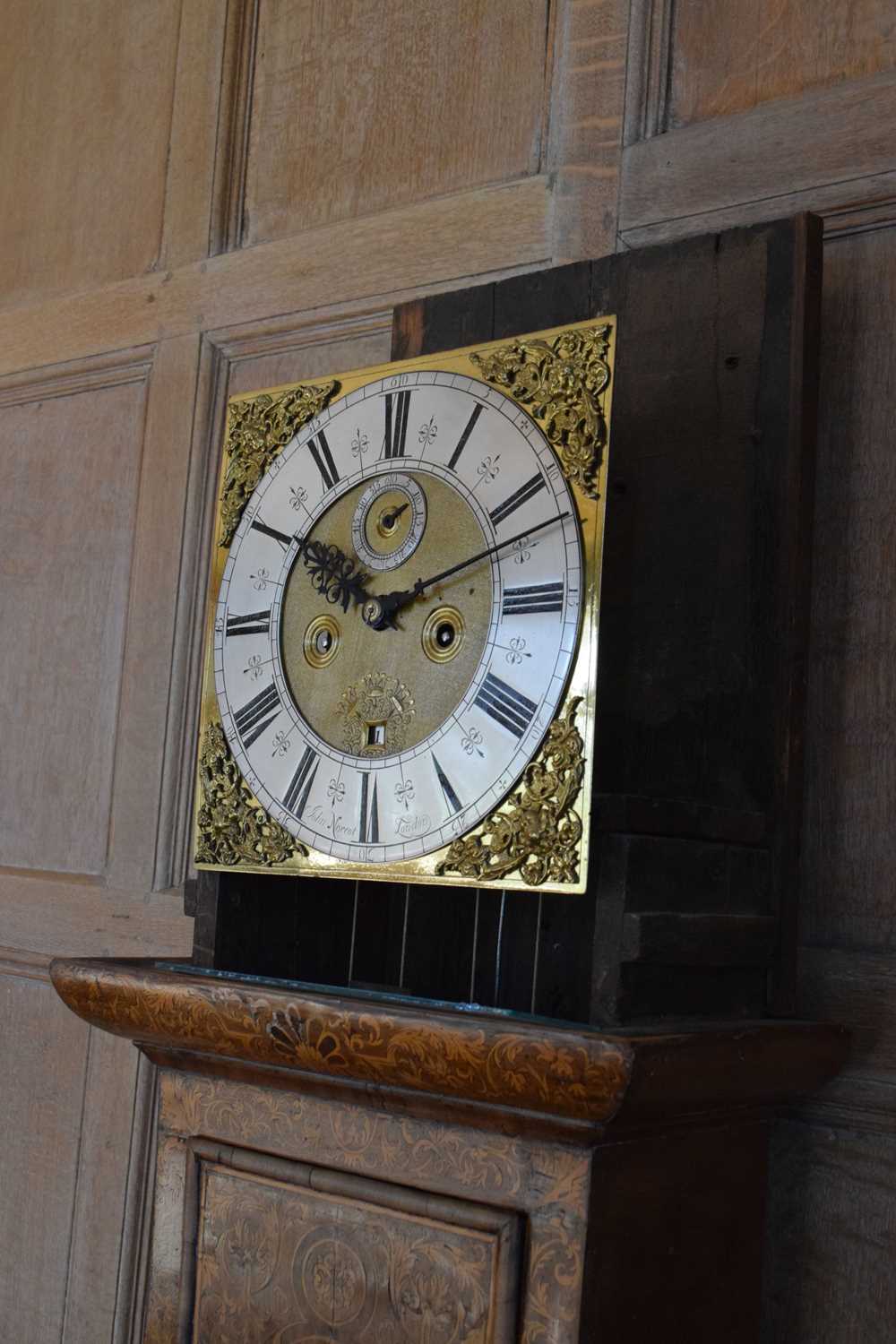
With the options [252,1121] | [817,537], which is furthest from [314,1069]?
[817,537]

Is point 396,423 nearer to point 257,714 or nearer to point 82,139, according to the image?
point 257,714

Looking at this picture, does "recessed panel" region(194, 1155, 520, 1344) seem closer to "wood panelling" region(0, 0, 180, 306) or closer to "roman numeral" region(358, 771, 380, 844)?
"roman numeral" region(358, 771, 380, 844)

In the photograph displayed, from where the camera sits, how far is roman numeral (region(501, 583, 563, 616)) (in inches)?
41.4

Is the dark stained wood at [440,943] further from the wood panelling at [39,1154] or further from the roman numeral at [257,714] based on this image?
the wood panelling at [39,1154]

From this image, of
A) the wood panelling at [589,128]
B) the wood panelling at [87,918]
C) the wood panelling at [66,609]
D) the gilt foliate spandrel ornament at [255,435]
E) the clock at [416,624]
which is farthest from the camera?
the wood panelling at [66,609]

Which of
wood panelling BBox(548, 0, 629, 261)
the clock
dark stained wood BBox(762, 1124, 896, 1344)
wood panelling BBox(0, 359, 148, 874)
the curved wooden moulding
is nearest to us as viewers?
the curved wooden moulding

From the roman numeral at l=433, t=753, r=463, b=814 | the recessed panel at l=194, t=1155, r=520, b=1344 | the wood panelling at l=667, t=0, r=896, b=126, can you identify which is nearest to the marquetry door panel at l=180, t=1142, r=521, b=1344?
the recessed panel at l=194, t=1155, r=520, b=1344

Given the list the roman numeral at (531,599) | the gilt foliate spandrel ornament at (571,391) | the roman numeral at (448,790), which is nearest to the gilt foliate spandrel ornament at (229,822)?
the roman numeral at (448,790)

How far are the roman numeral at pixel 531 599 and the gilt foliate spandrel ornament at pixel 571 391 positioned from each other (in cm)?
8

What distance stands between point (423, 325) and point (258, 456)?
Result: 0.23 metres

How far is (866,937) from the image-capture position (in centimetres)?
118

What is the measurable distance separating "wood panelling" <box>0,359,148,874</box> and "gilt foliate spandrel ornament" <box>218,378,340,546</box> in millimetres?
544

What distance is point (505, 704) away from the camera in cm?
105

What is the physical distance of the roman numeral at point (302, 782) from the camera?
115cm
